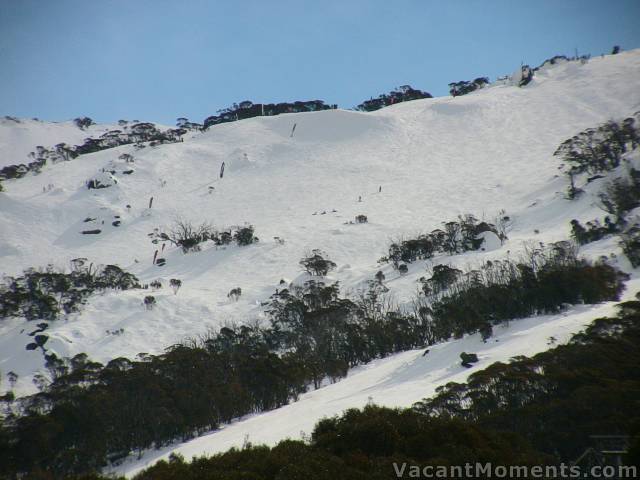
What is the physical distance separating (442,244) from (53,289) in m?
39.1

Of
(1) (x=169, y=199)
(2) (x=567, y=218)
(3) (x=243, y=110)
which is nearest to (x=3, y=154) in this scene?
(3) (x=243, y=110)

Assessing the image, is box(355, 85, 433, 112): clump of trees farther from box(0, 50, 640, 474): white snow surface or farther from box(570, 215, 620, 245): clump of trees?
box(570, 215, 620, 245): clump of trees

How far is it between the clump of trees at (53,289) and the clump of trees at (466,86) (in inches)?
3615

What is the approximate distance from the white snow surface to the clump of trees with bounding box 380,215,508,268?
4.54 ft

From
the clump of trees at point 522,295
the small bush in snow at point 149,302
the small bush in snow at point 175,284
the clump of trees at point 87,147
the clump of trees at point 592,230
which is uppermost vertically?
the clump of trees at point 87,147

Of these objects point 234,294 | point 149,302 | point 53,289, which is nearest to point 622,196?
point 234,294

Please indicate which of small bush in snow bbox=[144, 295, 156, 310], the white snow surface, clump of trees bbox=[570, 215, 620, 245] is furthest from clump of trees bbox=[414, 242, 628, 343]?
small bush in snow bbox=[144, 295, 156, 310]

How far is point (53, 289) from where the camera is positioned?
145 ft

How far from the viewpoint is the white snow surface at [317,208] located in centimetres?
2478

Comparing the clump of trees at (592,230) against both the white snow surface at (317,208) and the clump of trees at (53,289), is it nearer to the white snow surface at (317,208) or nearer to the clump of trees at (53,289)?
the white snow surface at (317,208)

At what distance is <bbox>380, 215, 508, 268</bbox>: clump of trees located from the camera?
45875mm

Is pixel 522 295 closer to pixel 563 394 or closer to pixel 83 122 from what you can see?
pixel 563 394

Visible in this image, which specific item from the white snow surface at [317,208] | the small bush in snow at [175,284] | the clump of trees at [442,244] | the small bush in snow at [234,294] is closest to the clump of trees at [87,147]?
the white snow surface at [317,208]

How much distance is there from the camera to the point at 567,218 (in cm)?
4625
